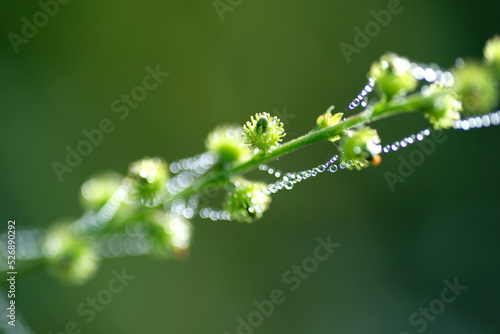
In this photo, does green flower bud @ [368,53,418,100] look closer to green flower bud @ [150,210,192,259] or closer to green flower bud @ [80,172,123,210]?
green flower bud @ [150,210,192,259]

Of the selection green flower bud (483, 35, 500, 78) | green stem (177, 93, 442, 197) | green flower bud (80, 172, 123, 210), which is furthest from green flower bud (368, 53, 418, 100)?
green flower bud (80, 172, 123, 210)

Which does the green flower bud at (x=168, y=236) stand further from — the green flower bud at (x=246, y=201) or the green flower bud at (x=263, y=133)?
the green flower bud at (x=263, y=133)

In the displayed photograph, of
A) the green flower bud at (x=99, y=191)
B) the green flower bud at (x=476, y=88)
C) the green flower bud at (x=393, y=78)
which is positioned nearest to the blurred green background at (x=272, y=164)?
the green flower bud at (x=99, y=191)

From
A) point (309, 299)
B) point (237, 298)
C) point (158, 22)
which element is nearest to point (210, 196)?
point (237, 298)

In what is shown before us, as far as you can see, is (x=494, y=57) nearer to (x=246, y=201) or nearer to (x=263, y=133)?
(x=263, y=133)

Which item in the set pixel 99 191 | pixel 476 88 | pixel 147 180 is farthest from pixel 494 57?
pixel 99 191
